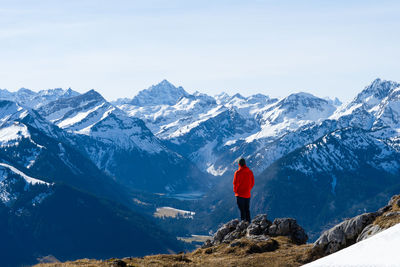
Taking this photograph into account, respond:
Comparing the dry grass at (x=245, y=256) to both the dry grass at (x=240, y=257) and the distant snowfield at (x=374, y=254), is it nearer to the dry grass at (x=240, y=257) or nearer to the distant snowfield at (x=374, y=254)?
the dry grass at (x=240, y=257)

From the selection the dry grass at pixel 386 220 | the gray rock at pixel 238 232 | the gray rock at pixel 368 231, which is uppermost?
the gray rock at pixel 238 232

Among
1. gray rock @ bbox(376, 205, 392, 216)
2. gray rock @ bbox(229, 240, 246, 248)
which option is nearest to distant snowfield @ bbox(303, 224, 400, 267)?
gray rock @ bbox(376, 205, 392, 216)

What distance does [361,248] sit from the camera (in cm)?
1980

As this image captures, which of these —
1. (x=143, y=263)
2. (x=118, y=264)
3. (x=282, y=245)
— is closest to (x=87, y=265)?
(x=118, y=264)

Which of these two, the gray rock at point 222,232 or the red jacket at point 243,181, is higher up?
the red jacket at point 243,181

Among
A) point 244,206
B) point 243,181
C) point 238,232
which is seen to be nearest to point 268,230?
point 244,206

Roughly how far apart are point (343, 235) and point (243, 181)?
1247 centimetres

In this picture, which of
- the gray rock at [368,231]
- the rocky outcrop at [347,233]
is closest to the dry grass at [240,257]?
the rocky outcrop at [347,233]

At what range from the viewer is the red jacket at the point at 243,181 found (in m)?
49.4

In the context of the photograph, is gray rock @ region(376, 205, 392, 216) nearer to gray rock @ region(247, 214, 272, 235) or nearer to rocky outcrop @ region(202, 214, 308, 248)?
rocky outcrop @ region(202, 214, 308, 248)

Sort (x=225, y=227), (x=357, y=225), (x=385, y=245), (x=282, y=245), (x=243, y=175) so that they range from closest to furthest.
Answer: (x=385, y=245)
(x=357, y=225)
(x=282, y=245)
(x=243, y=175)
(x=225, y=227)

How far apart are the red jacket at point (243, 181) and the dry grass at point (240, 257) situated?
5277mm

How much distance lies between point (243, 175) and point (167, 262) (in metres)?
11.8

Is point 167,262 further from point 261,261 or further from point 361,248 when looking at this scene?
point 361,248
